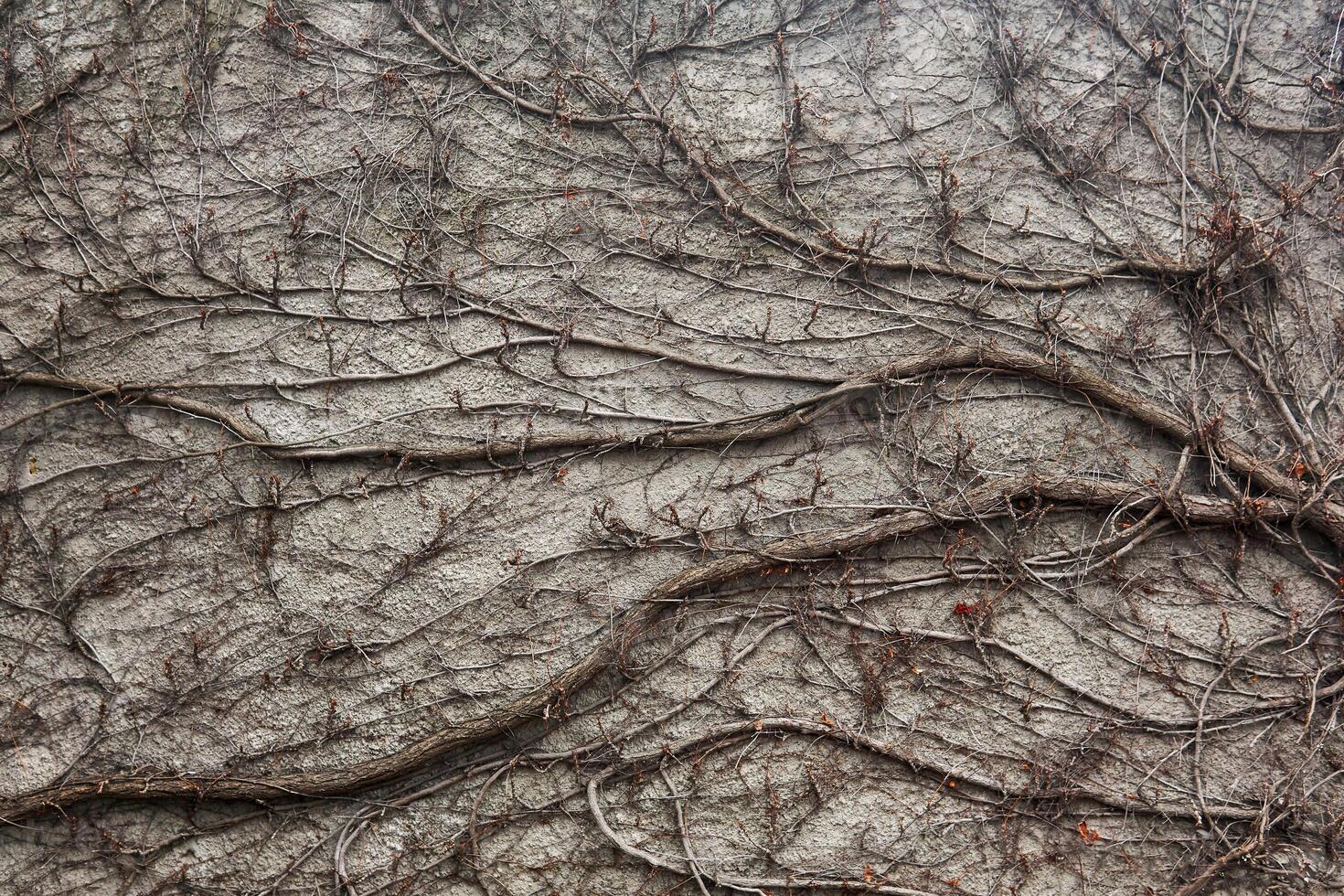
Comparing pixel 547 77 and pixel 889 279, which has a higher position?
pixel 547 77

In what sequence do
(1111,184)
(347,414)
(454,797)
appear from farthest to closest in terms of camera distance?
(1111,184) → (347,414) → (454,797)

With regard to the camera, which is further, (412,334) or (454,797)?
(412,334)

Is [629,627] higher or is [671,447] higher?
[671,447]

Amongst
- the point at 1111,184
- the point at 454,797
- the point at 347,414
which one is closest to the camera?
the point at 454,797

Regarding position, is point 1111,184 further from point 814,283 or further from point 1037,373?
point 814,283

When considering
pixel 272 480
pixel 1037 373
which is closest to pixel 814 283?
pixel 1037 373

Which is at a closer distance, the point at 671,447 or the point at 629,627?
the point at 629,627

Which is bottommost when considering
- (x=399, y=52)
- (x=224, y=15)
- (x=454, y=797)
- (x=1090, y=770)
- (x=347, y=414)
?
(x=1090, y=770)
